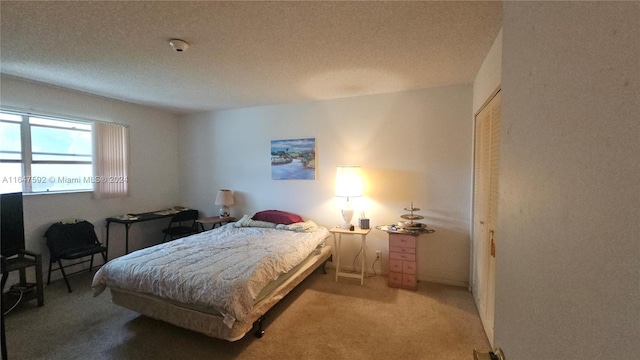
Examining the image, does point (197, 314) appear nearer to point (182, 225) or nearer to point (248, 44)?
point (248, 44)

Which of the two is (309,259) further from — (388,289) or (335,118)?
(335,118)

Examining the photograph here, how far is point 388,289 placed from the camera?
3.13 metres

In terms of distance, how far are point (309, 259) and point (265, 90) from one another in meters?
2.21

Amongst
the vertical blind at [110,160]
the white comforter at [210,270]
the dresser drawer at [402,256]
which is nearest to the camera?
the white comforter at [210,270]

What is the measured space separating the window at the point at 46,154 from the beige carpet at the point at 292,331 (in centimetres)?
133

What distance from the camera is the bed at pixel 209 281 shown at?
6.47 feet

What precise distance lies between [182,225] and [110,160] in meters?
1.52

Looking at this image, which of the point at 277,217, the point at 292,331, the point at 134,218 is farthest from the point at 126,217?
the point at 292,331

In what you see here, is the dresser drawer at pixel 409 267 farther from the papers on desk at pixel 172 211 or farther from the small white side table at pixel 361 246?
the papers on desk at pixel 172 211

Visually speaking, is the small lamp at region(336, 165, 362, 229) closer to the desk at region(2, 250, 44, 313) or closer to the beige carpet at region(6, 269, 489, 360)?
the beige carpet at region(6, 269, 489, 360)

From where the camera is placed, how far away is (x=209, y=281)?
6.71 ft

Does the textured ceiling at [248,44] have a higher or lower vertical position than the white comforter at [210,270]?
higher

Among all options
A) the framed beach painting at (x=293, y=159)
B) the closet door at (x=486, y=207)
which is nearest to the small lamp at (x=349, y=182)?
the framed beach painting at (x=293, y=159)

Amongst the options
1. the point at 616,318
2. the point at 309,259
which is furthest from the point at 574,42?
the point at 309,259
